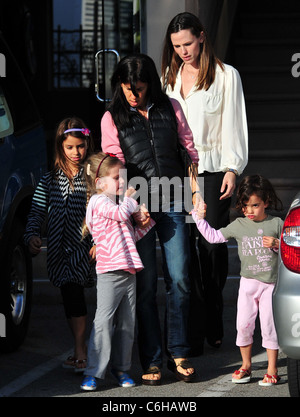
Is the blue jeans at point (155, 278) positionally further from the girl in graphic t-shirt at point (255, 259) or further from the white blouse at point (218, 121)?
the white blouse at point (218, 121)

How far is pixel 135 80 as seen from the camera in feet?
16.9

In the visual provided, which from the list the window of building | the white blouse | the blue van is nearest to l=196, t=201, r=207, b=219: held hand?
the white blouse

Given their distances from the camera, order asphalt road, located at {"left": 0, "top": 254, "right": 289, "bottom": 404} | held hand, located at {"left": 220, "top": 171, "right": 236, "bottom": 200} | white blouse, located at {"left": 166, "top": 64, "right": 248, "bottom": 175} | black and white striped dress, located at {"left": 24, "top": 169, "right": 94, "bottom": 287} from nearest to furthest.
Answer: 1. asphalt road, located at {"left": 0, "top": 254, "right": 289, "bottom": 404}
2. black and white striped dress, located at {"left": 24, "top": 169, "right": 94, "bottom": 287}
3. held hand, located at {"left": 220, "top": 171, "right": 236, "bottom": 200}
4. white blouse, located at {"left": 166, "top": 64, "right": 248, "bottom": 175}

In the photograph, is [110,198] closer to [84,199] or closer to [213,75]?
[84,199]

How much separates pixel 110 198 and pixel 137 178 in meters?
0.19

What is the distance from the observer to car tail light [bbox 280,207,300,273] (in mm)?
4414

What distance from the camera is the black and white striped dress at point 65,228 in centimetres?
555

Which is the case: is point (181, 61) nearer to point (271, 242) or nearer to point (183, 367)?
point (271, 242)

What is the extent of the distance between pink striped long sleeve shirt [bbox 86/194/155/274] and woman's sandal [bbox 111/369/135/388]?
59cm

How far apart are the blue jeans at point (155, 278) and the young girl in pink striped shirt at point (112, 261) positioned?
2.9 inches

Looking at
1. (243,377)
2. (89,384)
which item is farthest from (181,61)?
(89,384)

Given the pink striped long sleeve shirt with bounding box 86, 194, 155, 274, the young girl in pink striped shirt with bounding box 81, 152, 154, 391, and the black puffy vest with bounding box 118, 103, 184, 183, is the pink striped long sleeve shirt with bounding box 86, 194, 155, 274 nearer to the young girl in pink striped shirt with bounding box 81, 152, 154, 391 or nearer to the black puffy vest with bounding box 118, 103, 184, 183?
the young girl in pink striped shirt with bounding box 81, 152, 154, 391

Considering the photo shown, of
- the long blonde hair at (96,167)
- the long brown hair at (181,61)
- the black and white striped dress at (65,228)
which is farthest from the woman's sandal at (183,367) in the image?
the long brown hair at (181,61)
